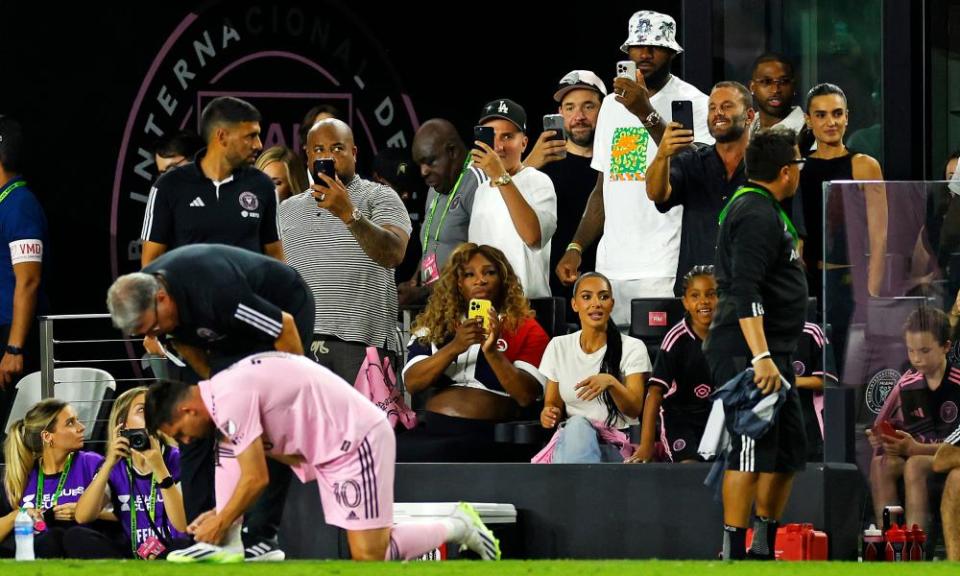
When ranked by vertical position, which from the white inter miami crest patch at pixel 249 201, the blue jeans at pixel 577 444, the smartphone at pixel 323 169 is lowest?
the blue jeans at pixel 577 444

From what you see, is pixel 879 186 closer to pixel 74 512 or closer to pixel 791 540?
pixel 791 540

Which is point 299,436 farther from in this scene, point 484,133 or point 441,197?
point 441,197

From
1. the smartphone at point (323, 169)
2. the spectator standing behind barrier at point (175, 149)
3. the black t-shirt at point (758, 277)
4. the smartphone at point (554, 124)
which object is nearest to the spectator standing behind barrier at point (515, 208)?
the smartphone at point (554, 124)

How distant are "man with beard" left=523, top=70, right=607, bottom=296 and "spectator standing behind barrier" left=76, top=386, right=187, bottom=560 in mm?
2246

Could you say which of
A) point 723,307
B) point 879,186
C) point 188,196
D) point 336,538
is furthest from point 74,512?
point 879,186

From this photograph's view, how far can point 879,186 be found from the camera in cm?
733

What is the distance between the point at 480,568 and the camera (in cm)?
577

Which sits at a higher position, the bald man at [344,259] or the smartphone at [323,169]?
the smartphone at [323,169]

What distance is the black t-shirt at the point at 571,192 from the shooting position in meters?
8.70

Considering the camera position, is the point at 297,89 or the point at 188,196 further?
the point at 297,89

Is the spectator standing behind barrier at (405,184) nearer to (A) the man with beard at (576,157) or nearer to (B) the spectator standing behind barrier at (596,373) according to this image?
(A) the man with beard at (576,157)

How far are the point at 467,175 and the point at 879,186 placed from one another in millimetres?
1967

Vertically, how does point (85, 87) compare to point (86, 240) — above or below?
above

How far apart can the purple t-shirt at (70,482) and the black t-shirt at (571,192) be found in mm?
2432
